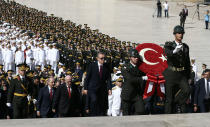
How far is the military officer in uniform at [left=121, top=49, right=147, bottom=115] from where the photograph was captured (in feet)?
25.7

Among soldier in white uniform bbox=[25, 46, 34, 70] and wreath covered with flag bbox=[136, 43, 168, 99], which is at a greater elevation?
soldier in white uniform bbox=[25, 46, 34, 70]

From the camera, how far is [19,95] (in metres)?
10.0

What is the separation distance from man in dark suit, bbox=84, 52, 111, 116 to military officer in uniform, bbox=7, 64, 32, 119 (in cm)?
167

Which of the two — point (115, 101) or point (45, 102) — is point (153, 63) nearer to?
point (115, 101)

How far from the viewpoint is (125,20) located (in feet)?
135

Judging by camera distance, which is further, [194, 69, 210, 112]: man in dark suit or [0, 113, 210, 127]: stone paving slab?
[194, 69, 210, 112]: man in dark suit

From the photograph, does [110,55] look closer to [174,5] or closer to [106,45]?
[106,45]

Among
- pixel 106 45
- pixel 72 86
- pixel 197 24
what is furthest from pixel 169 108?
pixel 197 24

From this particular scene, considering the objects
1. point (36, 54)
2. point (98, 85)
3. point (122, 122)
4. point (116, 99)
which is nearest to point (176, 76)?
point (122, 122)

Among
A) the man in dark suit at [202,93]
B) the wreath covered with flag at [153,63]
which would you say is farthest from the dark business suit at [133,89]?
the man in dark suit at [202,93]

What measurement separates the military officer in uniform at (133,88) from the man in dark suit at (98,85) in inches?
46.0

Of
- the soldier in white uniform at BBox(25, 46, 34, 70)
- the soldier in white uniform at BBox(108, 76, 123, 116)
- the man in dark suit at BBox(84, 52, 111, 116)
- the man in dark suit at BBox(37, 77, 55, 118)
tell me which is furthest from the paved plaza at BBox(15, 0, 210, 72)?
the man in dark suit at BBox(84, 52, 111, 116)

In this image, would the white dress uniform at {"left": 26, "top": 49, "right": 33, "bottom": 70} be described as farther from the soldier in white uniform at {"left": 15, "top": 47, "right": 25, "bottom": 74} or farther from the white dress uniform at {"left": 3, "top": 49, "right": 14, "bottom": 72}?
the white dress uniform at {"left": 3, "top": 49, "right": 14, "bottom": 72}

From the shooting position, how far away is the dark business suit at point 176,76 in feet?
23.9
